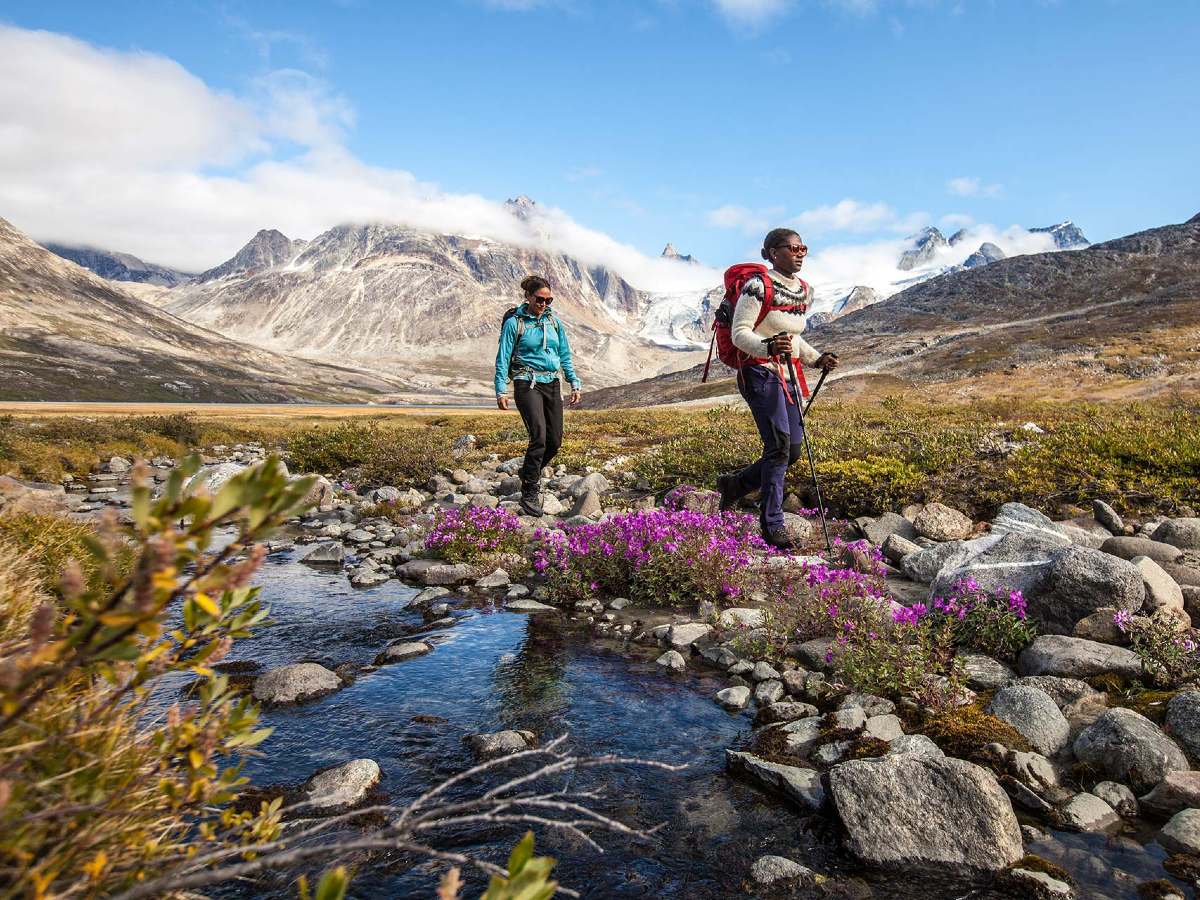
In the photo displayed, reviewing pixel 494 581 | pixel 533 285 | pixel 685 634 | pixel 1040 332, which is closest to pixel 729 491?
pixel 685 634

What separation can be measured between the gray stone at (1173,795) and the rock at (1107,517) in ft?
22.3

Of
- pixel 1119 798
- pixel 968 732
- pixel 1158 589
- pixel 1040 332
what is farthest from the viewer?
pixel 1040 332

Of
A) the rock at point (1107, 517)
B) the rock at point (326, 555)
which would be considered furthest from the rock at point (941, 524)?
the rock at point (326, 555)

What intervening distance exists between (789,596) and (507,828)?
4.32m

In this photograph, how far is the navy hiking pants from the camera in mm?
8977

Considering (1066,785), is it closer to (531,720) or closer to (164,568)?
(531,720)

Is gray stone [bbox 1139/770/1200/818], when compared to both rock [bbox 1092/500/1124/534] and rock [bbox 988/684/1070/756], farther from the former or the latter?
rock [bbox 1092/500/1124/534]

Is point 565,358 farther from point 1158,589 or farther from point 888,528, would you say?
point 1158,589

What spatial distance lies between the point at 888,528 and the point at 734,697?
5686 mm

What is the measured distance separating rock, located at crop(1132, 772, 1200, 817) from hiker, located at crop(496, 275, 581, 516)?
9.00 metres

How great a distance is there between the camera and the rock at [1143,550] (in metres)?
7.43

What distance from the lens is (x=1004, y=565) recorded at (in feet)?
21.9

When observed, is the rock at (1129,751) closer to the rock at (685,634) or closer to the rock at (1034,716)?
the rock at (1034,716)

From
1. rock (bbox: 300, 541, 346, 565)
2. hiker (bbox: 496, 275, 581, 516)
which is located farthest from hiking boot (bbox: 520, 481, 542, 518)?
rock (bbox: 300, 541, 346, 565)
